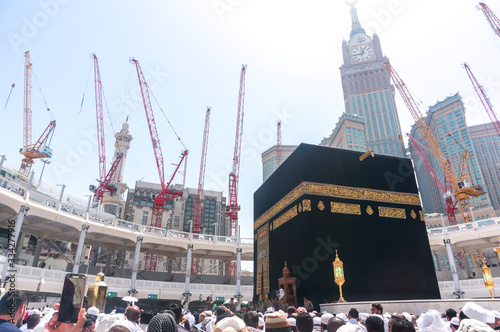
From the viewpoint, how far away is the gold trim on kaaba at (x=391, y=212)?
57.8 feet

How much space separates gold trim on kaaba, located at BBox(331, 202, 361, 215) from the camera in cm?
1669

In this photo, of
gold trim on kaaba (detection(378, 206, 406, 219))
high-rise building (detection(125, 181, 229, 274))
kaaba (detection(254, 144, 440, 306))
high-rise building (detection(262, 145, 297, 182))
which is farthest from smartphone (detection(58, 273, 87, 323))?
high-rise building (detection(262, 145, 297, 182))

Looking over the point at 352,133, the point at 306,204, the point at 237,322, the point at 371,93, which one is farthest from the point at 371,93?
the point at 237,322

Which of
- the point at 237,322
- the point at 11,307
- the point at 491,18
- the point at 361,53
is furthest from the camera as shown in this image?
the point at 361,53

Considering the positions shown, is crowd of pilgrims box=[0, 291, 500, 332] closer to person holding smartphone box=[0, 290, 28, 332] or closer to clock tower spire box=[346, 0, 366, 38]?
person holding smartphone box=[0, 290, 28, 332]

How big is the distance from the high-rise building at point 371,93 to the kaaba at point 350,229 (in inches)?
2680

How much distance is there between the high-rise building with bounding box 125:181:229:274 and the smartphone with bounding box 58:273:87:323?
2351 inches

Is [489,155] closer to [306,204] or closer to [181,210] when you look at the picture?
[181,210]

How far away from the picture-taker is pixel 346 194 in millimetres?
17297

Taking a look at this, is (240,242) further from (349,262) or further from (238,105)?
(238,105)

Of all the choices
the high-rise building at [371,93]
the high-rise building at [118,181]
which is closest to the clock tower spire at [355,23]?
the high-rise building at [371,93]

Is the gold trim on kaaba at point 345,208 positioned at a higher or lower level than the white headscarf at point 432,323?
higher

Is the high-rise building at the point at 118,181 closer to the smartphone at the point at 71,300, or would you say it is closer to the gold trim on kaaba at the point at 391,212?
the gold trim on kaaba at the point at 391,212

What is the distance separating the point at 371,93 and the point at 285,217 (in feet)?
297
